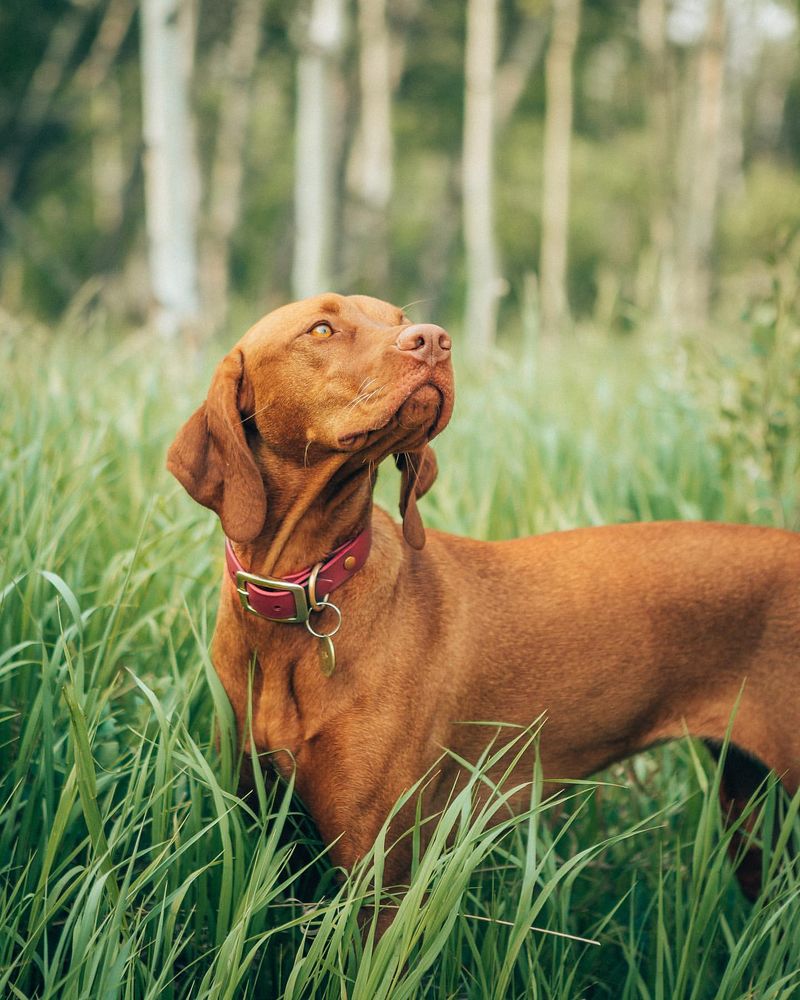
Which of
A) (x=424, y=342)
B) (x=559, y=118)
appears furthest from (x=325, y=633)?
(x=559, y=118)

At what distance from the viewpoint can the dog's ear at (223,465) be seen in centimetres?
220

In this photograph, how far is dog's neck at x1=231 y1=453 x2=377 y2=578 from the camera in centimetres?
229

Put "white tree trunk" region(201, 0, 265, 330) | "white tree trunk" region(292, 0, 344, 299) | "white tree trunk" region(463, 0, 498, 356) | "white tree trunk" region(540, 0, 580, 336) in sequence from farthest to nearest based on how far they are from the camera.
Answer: "white tree trunk" region(540, 0, 580, 336) → "white tree trunk" region(201, 0, 265, 330) → "white tree trunk" region(463, 0, 498, 356) → "white tree trunk" region(292, 0, 344, 299)

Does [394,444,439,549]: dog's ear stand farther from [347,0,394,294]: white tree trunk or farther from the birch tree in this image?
[347,0,394,294]: white tree trunk

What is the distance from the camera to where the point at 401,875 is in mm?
2258

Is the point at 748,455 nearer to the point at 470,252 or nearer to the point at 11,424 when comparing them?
the point at 11,424

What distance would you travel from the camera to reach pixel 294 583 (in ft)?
7.29

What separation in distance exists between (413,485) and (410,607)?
10.9 inches

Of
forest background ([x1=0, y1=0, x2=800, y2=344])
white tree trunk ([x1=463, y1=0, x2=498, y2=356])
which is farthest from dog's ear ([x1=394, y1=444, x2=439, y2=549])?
white tree trunk ([x1=463, y1=0, x2=498, y2=356])

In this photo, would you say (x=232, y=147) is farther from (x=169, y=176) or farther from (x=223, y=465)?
(x=223, y=465)

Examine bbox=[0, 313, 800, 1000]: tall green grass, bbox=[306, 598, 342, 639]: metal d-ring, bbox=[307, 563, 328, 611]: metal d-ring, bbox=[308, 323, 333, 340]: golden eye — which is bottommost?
bbox=[0, 313, 800, 1000]: tall green grass

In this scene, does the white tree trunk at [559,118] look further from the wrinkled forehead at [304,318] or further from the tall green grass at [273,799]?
the wrinkled forehead at [304,318]

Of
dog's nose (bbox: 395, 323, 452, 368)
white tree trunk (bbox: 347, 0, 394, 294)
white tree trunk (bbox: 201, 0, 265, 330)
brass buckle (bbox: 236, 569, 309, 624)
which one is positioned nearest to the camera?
dog's nose (bbox: 395, 323, 452, 368)

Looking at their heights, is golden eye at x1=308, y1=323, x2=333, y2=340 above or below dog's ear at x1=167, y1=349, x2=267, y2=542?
above
